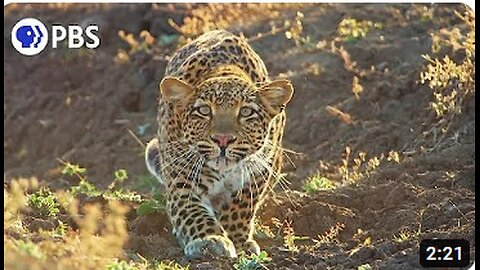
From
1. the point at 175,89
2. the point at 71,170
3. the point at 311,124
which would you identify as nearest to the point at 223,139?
the point at 175,89

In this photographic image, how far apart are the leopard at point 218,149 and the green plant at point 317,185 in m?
0.54

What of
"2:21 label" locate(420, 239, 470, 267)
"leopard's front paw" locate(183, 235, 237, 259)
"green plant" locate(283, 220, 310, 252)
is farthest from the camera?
"green plant" locate(283, 220, 310, 252)

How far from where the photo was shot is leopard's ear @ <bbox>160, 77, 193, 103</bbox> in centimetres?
712

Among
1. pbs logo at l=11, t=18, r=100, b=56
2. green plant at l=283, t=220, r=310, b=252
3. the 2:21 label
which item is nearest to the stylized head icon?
pbs logo at l=11, t=18, r=100, b=56

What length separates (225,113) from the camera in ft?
23.0

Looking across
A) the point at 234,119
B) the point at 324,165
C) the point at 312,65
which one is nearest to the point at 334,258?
the point at 234,119

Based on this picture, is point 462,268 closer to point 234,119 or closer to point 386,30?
point 234,119

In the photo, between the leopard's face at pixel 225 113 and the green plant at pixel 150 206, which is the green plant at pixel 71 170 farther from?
the leopard's face at pixel 225 113

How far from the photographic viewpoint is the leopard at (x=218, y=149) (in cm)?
699

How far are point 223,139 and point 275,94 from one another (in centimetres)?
40

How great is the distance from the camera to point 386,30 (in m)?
10.0

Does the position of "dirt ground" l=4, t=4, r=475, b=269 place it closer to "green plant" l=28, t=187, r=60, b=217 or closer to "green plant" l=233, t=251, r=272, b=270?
"green plant" l=233, t=251, r=272, b=270

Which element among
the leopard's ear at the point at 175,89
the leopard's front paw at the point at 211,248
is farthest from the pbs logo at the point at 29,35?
the leopard's front paw at the point at 211,248

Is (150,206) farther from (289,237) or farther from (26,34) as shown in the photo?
(26,34)
